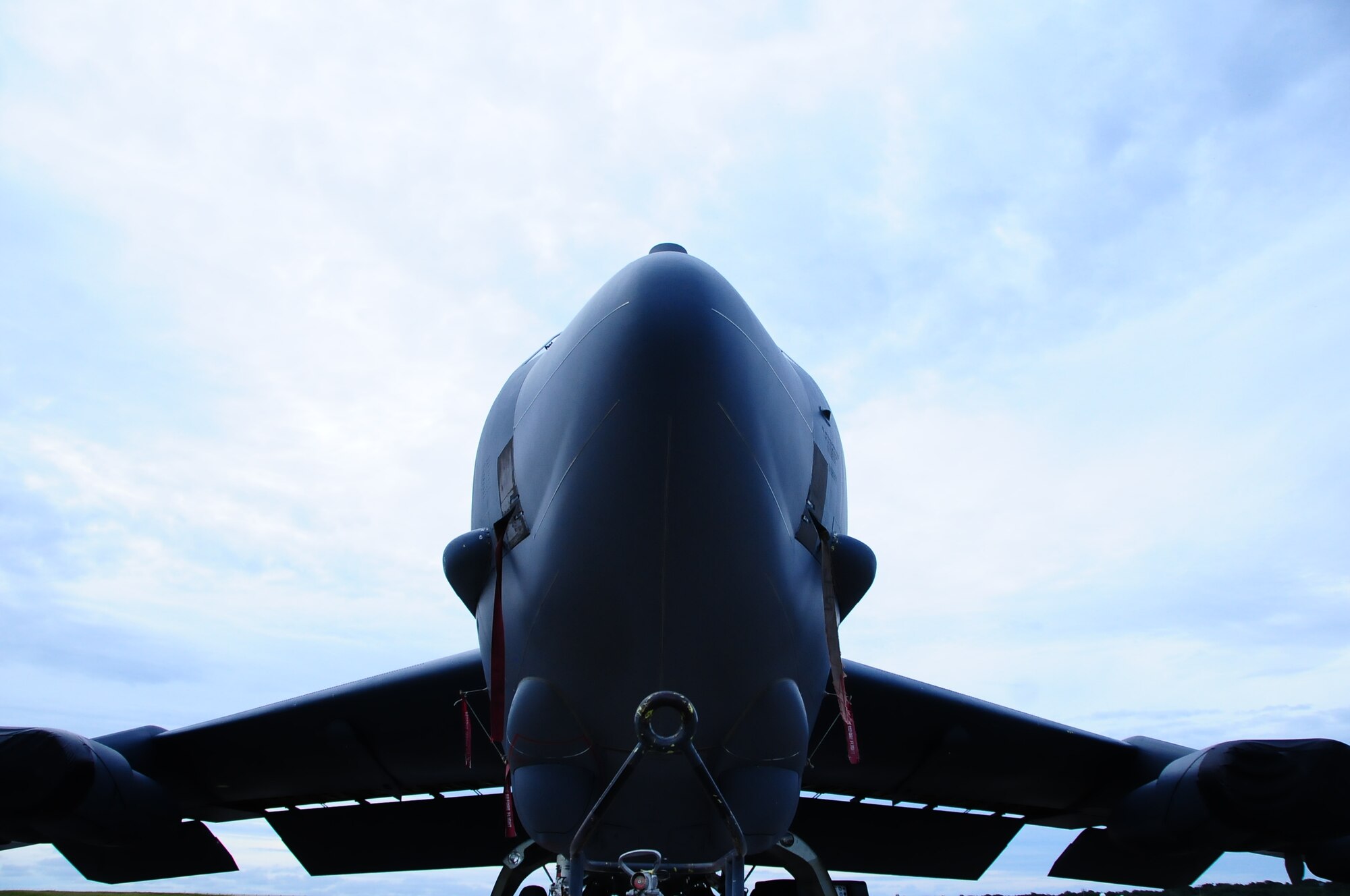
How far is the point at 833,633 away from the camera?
4953 mm

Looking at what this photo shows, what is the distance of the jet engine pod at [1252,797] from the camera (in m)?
6.43

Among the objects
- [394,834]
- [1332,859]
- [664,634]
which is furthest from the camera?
[394,834]

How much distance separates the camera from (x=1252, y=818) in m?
6.78

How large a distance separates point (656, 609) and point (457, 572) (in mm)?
1615

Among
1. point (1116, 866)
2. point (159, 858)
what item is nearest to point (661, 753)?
point (159, 858)

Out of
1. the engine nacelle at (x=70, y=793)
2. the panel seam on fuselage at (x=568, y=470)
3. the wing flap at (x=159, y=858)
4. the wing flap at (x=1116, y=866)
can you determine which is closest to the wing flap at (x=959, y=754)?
the wing flap at (x=1116, y=866)

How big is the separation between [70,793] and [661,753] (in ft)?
18.5

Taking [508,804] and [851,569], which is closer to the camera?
[508,804]

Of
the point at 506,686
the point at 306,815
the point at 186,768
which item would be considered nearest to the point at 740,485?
the point at 506,686

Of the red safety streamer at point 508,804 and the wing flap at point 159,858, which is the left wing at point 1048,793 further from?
the wing flap at point 159,858

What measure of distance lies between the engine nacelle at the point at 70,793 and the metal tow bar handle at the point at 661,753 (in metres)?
4.79

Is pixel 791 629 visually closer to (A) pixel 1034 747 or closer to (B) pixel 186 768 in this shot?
(A) pixel 1034 747

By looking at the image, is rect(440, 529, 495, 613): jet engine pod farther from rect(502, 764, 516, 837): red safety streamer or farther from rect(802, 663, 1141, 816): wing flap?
rect(802, 663, 1141, 816): wing flap

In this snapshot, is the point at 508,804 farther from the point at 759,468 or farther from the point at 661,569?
the point at 759,468
